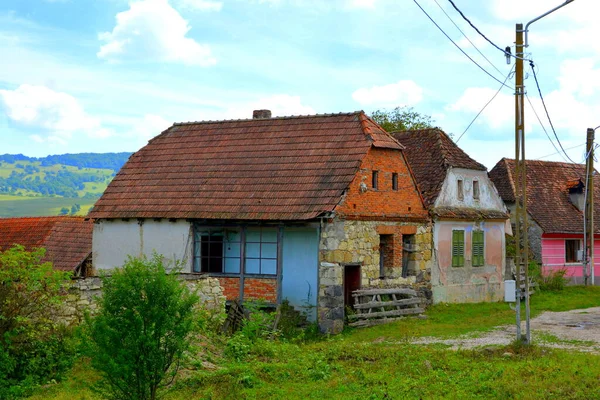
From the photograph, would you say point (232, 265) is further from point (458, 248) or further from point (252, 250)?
point (458, 248)

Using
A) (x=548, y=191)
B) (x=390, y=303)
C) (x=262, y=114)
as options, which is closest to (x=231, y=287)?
(x=390, y=303)

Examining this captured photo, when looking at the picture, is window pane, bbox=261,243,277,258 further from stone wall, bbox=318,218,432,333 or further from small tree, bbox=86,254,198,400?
small tree, bbox=86,254,198,400

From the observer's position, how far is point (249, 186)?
80.7 feet

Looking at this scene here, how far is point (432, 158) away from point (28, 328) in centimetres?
1712

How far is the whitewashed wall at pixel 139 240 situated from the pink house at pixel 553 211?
58.5 ft

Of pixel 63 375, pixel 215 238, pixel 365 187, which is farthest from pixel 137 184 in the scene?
pixel 63 375

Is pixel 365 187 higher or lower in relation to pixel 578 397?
higher

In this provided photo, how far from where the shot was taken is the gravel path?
18.0 m

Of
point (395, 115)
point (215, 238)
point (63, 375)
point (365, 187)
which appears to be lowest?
point (63, 375)

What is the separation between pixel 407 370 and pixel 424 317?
8.87m

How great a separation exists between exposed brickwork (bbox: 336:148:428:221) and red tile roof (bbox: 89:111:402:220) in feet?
1.13

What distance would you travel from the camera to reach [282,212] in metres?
22.9

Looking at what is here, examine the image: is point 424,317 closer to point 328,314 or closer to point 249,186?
point 328,314

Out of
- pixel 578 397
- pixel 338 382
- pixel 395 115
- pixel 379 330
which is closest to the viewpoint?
pixel 578 397
